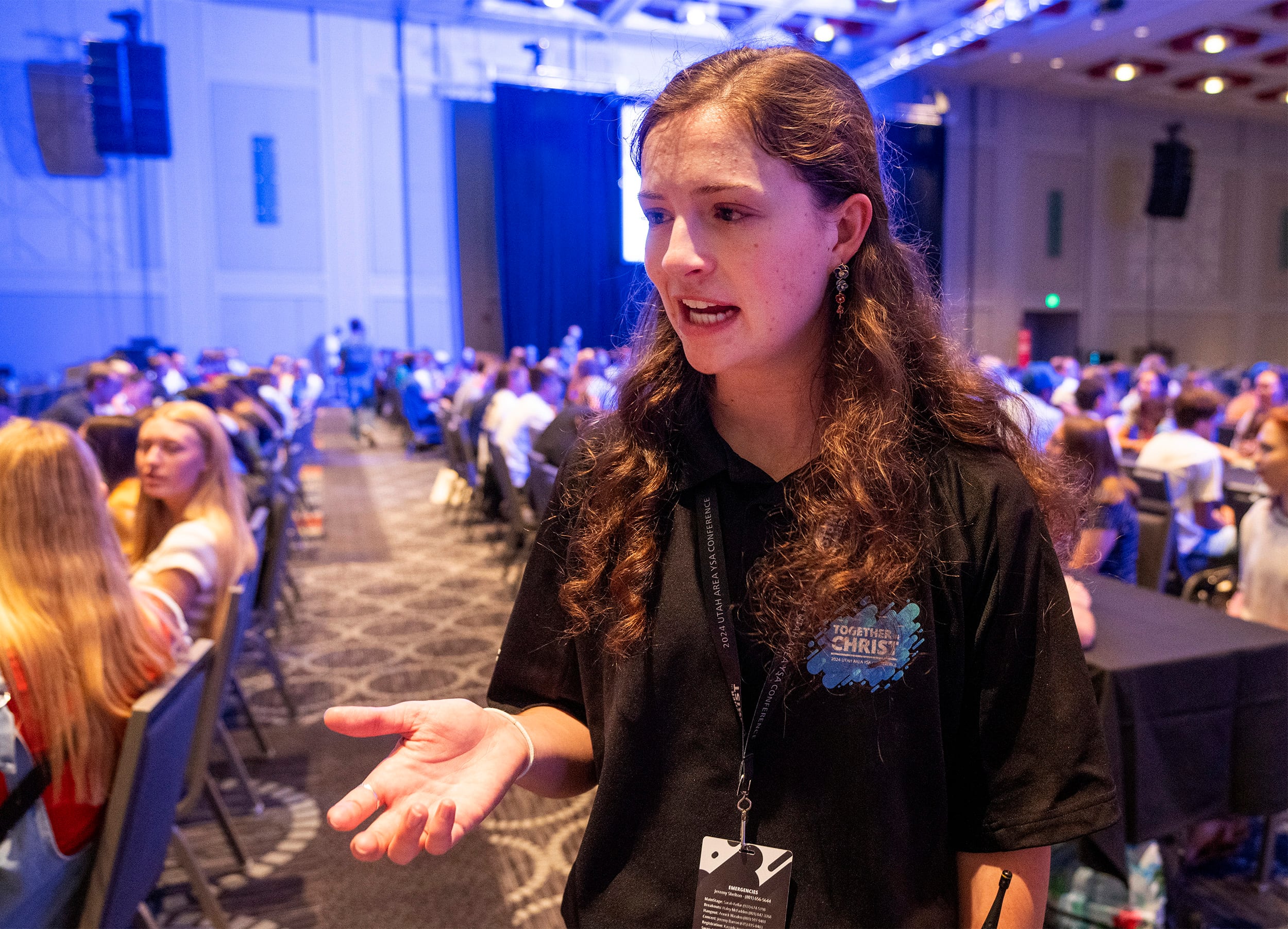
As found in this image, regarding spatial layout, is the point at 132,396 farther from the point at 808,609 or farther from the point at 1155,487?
the point at 808,609

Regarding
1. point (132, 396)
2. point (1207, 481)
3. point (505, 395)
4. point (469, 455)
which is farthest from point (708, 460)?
point (132, 396)

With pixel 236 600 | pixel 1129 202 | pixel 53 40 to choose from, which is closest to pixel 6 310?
pixel 53 40

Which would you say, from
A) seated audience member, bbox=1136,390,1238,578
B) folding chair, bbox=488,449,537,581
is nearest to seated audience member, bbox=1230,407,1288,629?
seated audience member, bbox=1136,390,1238,578

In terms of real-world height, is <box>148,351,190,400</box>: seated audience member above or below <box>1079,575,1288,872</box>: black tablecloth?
above

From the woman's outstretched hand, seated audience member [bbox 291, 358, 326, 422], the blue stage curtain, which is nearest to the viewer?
the woman's outstretched hand

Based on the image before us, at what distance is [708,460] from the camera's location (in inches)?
38.6

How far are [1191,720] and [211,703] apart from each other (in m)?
2.43

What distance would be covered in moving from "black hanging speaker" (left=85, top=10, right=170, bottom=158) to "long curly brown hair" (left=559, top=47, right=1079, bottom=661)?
38.8 ft

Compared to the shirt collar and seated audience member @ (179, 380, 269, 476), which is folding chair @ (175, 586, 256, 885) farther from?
seated audience member @ (179, 380, 269, 476)

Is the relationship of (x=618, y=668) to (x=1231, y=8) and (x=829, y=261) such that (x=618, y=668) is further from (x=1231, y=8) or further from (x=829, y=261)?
Answer: (x=1231, y=8)

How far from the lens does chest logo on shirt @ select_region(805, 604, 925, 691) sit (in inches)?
34.6

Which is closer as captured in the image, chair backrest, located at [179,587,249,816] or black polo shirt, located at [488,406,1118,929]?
black polo shirt, located at [488,406,1118,929]

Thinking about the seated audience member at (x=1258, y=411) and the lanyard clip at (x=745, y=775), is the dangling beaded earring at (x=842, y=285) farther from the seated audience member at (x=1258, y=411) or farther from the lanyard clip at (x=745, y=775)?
the seated audience member at (x=1258, y=411)

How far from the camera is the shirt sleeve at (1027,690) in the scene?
87 centimetres
